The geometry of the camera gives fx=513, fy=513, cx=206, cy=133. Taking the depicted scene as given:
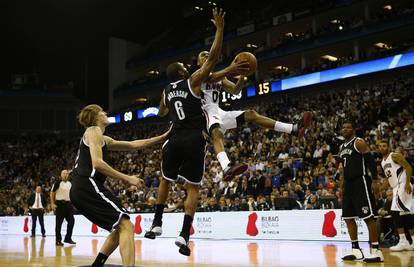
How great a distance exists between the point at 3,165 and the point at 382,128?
28.5 meters

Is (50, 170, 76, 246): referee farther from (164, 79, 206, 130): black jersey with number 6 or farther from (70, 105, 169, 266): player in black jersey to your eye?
(70, 105, 169, 266): player in black jersey

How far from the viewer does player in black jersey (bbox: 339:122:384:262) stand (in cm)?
809

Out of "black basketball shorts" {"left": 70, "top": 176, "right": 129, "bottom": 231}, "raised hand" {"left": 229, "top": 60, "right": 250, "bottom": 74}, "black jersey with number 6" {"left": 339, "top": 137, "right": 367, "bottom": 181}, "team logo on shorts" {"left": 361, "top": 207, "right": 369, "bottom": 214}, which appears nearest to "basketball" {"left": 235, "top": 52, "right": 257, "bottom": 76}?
"raised hand" {"left": 229, "top": 60, "right": 250, "bottom": 74}

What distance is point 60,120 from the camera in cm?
4309

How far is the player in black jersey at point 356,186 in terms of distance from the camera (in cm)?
809

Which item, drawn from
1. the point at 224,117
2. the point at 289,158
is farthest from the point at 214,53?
the point at 289,158

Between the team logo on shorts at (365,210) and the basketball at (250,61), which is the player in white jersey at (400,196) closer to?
the team logo on shorts at (365,210)

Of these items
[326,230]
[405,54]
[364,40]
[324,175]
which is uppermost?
[364,40]

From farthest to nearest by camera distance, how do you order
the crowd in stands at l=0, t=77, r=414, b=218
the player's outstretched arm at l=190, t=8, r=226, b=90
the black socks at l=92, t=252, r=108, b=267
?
the crowd in stands at l=0, t=77, r=414, b=218, the player's outstretched arm at l=190, t=8, r=226, b=90, the black socks at l=92, t=252, r=108, b=267

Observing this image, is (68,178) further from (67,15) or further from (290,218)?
(67,15)

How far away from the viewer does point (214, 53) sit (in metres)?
6.00

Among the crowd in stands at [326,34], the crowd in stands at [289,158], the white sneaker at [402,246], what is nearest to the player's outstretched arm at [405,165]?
the white sneaker at [402,246]

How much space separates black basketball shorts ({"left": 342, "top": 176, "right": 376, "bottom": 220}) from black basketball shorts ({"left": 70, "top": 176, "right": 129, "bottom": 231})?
4208 millimetres

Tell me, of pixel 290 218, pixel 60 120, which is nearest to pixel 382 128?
pixel 290 218
